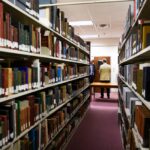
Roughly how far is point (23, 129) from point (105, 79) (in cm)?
709

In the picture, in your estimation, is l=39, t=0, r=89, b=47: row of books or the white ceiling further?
the white ceiling

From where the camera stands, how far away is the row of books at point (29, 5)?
1748 mm

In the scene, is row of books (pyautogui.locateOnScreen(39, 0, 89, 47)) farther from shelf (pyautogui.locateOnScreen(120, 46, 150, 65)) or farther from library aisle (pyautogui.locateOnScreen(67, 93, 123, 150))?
library aisle (pyautogui.locateOnScreen(67, 93, 123, 150))

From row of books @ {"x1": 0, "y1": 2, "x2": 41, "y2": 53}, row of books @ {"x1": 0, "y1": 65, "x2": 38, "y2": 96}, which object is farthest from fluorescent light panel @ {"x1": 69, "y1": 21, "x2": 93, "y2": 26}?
row of books @ {"x1": 0, "y1": 65, "x2": 38, "y2": 96}

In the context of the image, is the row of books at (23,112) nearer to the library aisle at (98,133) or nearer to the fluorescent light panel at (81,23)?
the library aisle at (98,133)

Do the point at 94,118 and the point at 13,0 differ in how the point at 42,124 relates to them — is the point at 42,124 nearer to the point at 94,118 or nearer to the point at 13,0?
the point at 13,0

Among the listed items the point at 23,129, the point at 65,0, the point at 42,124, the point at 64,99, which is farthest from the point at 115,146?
the point at 65,0

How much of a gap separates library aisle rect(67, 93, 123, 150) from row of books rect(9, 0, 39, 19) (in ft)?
7.89

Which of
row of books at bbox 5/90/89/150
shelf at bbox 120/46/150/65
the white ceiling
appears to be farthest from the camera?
the white ceiling

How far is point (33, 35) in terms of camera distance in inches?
81.8

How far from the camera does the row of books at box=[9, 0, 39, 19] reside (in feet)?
5.73

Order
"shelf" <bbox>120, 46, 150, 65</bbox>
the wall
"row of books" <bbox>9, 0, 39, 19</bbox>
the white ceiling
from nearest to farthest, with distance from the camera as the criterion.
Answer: "shelf" <bbox>120, 46, 150, 65</bbox> < "row of books" <bbox>9, 0, 39, 19</bbox> < the white ceiling < the wall

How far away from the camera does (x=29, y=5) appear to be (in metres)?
1.96

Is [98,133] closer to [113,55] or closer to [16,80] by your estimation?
[16,80]
